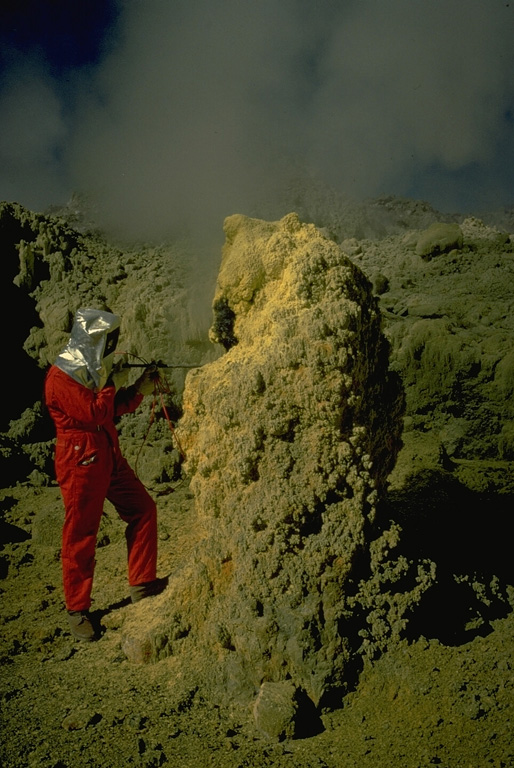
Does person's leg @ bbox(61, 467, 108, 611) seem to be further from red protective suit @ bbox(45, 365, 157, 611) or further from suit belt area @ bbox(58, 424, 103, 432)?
suit belt area @ bbox(58, 424, 103, 432)

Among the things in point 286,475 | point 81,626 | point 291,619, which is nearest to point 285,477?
point 286,475

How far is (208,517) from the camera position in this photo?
8.39 ft

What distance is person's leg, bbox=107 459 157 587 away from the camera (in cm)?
318

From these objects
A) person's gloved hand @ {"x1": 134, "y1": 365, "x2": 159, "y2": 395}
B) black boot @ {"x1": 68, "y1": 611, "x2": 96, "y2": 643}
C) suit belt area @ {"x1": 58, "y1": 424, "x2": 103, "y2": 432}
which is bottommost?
black boot @ {"x1": 68, "y1": 611, "x2": 96, "y2": 643}

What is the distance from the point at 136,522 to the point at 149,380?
903 millimetres

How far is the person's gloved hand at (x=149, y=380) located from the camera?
3.22m

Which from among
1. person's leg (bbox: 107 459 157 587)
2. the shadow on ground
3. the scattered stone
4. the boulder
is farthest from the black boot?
Answer: the shadow on ground

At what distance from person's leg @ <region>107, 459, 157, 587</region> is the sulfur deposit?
1.91 ft

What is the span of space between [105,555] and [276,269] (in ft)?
9.02

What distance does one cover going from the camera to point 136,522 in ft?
10.7

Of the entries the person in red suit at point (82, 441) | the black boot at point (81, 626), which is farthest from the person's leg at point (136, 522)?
the black boot at point (81, 626)

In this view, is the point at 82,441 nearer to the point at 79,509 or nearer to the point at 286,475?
the point at 79,509

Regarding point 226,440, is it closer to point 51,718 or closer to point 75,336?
point 75,336

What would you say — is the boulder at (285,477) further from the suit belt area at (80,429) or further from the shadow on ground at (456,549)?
the suit belt area at (80,429)
